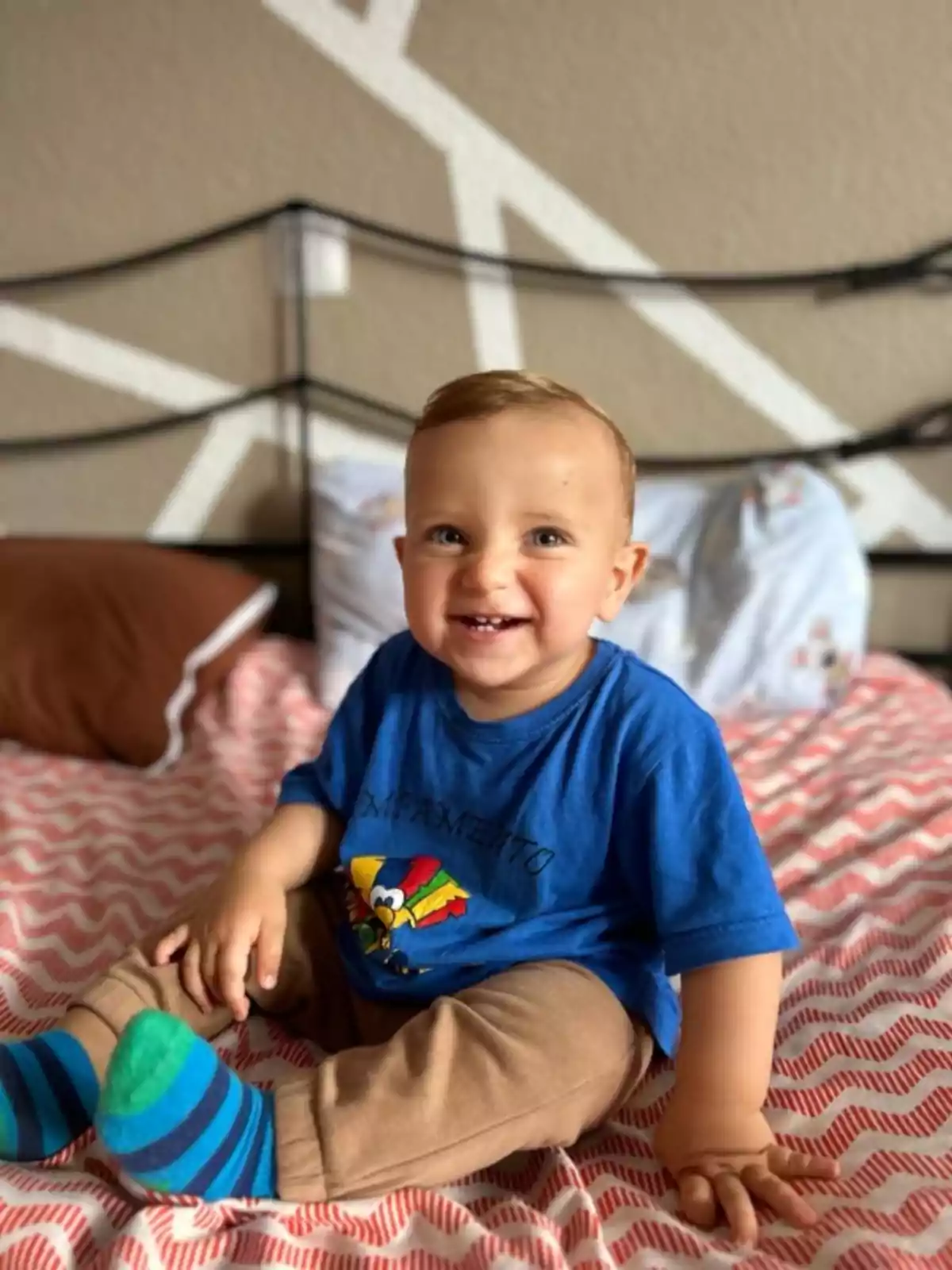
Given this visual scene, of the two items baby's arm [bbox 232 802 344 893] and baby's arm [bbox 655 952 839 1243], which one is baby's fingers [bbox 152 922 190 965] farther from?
baby's arm [bbox 655 952 839 1243]

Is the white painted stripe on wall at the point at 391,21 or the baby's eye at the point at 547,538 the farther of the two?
the white painted stripe on wall at the point at 391,21

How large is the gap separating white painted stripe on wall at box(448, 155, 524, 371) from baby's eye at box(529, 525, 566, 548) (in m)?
0.98

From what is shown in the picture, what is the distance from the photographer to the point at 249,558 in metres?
1.86

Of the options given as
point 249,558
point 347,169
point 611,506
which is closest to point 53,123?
point 347,169

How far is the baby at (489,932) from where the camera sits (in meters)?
0.71

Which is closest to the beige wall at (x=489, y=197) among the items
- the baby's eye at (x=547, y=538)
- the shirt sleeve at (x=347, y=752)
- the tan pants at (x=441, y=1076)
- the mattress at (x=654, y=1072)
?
the mattress at (x=654, y=1072)

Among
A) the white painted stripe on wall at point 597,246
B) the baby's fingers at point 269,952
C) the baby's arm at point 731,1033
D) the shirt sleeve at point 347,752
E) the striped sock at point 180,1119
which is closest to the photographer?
the striped sock at point 180,1119

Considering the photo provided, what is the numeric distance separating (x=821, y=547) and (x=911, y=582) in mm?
314

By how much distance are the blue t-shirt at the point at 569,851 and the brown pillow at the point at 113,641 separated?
2.24 ft

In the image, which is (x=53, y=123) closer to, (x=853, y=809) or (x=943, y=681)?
(x=853, y=809)

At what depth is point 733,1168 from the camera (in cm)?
73

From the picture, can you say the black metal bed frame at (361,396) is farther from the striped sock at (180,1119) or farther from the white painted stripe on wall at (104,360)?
the striped sock at (180,1119)

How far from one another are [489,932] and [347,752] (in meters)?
0.21

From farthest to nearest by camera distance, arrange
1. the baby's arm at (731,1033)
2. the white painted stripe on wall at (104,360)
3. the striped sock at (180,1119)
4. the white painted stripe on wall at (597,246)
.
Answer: the white painted stripe on wall at (104,360) → the white painted stripe on wall at (597,246) → the baby's arm at (731,1033) → the striped sock at (180,1119)
